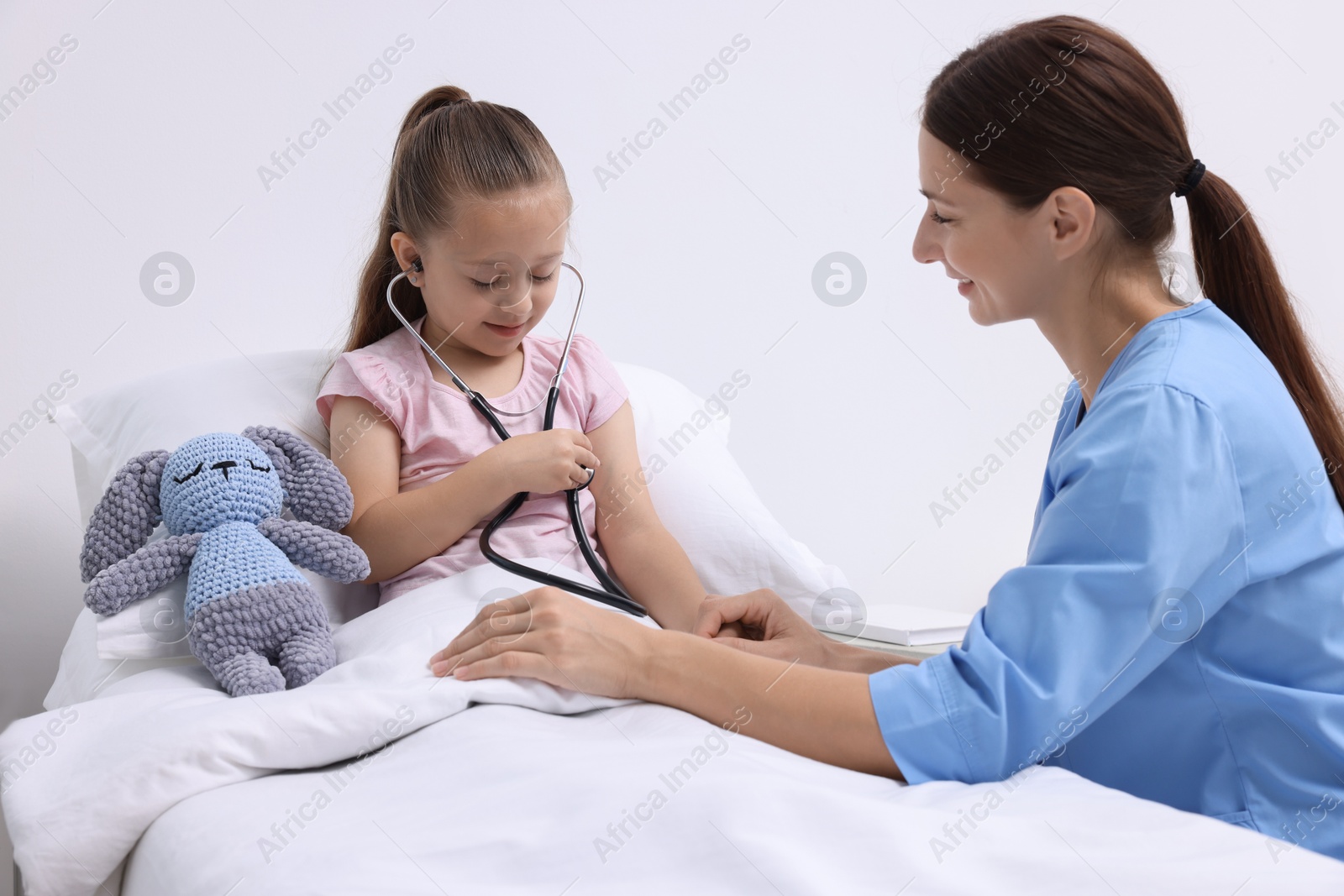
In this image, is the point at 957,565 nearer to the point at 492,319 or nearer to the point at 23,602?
the point at 492,319

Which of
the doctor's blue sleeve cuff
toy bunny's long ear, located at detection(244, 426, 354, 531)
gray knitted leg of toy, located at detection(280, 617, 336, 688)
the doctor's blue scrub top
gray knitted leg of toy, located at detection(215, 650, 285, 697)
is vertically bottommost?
gray knitted leg of toy, located at detection(215, 650, 285, 697)

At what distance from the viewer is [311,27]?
1.77 m

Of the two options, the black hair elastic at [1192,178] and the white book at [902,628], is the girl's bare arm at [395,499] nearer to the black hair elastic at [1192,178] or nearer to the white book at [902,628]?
the white book at [902,628]

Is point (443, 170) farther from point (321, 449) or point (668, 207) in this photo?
point (668, 207)

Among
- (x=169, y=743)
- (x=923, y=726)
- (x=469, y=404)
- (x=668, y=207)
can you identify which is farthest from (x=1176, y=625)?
(x=668, y=207)

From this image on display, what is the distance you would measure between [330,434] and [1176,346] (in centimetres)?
101

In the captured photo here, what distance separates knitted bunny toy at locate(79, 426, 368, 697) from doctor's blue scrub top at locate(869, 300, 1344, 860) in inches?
24.2

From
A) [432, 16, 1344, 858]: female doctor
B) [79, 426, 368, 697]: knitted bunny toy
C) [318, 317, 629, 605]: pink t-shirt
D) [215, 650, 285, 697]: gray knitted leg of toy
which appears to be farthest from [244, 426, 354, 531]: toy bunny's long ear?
[432, 16, 1344, 858]: female doctor

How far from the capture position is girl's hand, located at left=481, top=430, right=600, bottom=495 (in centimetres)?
128

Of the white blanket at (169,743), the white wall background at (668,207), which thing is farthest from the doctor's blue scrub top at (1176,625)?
the white wall background at (668,207)

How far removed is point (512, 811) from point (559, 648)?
22cm

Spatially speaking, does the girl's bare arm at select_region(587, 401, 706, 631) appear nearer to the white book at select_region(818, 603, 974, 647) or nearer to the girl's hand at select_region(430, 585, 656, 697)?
the white book at select_region(818, 603, 974, 647)

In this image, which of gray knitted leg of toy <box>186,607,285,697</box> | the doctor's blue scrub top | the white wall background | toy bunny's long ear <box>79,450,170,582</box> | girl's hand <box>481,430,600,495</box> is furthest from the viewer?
the white wall background

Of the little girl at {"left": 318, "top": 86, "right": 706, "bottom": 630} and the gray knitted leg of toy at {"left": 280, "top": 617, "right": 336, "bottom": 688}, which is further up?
the little girl at {"left": 318, "top": 86, "right": 706, "bottom": 630}
